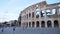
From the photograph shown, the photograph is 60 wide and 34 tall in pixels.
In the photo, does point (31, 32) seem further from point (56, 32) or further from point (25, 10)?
point (25, 10)

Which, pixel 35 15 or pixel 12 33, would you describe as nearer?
pixel 12 33

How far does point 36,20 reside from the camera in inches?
985

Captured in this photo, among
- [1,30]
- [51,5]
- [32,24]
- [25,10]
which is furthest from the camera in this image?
[25,10]

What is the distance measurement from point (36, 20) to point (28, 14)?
12.0 ft

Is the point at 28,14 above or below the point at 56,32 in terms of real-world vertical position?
above

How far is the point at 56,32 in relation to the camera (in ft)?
28.8

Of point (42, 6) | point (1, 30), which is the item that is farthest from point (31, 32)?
point (42, 6)

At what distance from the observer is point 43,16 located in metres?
24.1

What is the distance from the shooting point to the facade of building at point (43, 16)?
879 inches

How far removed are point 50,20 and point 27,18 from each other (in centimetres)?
709

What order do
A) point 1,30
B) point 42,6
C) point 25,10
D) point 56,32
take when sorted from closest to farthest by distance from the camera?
point 56,32, point 1,30, point 42,6, point 25,10

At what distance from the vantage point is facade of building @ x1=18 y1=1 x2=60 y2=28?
2234 cm

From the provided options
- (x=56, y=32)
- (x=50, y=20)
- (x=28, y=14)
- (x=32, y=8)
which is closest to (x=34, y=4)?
(x=32, y=8)

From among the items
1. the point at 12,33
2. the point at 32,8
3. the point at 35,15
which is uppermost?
the point at 32,8
